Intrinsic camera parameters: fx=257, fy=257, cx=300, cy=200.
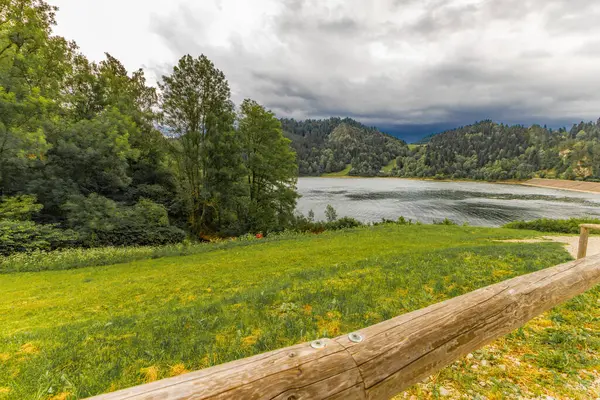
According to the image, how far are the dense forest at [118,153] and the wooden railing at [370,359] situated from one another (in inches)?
858

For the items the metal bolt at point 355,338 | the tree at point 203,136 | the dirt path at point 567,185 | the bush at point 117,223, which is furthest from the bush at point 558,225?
the dirt path at point 567,185

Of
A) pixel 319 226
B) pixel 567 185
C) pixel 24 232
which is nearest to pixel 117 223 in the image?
pixel 24 232

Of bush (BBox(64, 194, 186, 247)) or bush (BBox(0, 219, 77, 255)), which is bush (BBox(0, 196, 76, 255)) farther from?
bush (BBox(64, 194, 186, 247))

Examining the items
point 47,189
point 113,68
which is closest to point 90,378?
point 47,189

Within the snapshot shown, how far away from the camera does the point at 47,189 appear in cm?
1950

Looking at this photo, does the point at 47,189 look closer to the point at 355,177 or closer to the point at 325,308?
the point at 325,308

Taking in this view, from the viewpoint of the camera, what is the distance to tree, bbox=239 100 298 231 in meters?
29.1

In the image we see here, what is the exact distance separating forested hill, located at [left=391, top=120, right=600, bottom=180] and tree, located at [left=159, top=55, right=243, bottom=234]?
6219 inches

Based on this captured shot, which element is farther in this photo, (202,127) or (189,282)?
(202,127)

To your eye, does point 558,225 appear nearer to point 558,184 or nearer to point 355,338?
point 355,338

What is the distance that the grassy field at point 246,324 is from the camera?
3445 mm

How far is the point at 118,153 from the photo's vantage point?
840 inches

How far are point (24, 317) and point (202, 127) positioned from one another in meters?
21.2

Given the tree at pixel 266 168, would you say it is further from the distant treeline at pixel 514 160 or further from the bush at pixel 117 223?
the distant treeline at pixel 514 160
